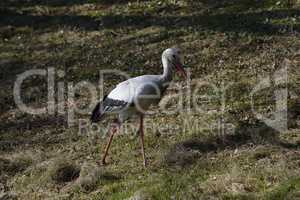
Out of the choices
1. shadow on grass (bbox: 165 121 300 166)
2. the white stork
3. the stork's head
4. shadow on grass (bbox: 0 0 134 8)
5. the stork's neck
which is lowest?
shadow on grass (bbox: 165 121 300 166)

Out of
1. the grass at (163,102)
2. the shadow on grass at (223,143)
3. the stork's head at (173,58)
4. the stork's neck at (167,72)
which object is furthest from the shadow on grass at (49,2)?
the shadow on grass at (223,143)

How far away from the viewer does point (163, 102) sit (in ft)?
57.2

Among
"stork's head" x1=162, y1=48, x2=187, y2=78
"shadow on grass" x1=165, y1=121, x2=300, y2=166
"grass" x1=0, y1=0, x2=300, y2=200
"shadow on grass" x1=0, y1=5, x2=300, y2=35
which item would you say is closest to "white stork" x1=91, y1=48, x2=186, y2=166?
"stork's head" x1=162, y1=48, x2=187, y2=78

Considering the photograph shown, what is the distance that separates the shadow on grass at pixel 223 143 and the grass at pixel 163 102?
0.03 meters

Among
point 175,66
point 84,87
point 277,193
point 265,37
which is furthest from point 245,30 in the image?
point 277,193

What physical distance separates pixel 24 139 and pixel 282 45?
28.0 ft

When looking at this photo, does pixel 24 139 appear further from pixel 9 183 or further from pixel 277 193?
pixel 277 193

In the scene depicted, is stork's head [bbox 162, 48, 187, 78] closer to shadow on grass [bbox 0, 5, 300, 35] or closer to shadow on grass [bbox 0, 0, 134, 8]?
shadow on grass [bbox 0, 5, 300, 35]

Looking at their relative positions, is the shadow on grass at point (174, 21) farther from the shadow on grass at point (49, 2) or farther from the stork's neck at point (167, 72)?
the stork's neck at point (167, 72)

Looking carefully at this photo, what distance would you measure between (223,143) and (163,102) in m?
3.83

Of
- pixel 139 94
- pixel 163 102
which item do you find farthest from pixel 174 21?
pixel 139 94

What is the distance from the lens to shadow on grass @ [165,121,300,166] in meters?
13.2

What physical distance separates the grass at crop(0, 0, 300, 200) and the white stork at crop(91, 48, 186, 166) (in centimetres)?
102

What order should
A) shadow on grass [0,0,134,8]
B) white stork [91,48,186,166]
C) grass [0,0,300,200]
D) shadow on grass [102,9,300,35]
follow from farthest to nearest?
shadow on grass [0,0,134,8] → shadow on grass [102,9,300,35] → white stork [91,48,186,166] → grass [0,0,300,200]
